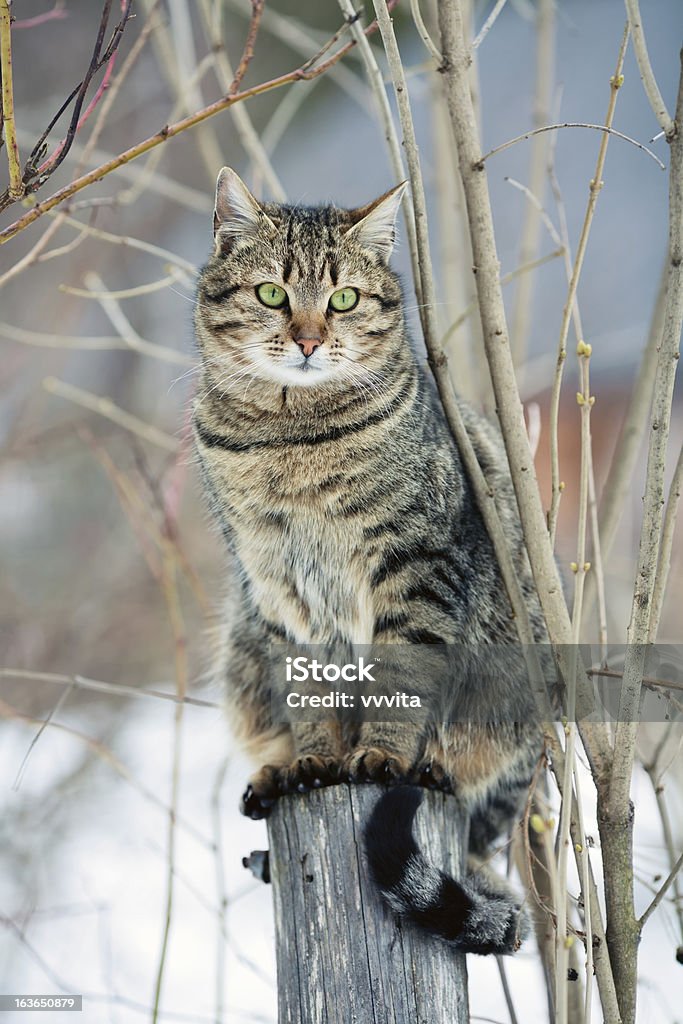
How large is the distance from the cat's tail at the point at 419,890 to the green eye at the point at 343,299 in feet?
3.86

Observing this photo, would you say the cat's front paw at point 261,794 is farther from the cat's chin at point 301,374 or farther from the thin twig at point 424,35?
the thin twig at point 424,35

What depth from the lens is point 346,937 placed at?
1.90m

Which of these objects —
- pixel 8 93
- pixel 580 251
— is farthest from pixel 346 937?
pixel 8 93

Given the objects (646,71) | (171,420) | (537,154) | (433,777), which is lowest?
(433,777)

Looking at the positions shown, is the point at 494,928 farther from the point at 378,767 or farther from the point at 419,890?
the point at 378,767

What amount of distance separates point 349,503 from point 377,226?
0.73 metres

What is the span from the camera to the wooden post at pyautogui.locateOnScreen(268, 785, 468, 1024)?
1.86 m

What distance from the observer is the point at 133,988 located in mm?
3369

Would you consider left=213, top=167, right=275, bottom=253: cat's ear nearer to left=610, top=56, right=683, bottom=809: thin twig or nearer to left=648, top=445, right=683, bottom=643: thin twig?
left=610, top=56, right=683, bottom=809: thin twig

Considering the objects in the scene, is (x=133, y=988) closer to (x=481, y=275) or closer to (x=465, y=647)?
(x=465, y=647)

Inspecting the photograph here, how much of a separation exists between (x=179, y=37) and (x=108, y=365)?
12.3ft

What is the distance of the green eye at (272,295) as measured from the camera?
2434mm

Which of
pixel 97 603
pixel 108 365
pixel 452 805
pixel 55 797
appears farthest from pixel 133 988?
pixel 108 365

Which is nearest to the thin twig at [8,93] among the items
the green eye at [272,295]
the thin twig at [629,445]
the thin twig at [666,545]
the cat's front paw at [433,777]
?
the green eye at [272,295]
